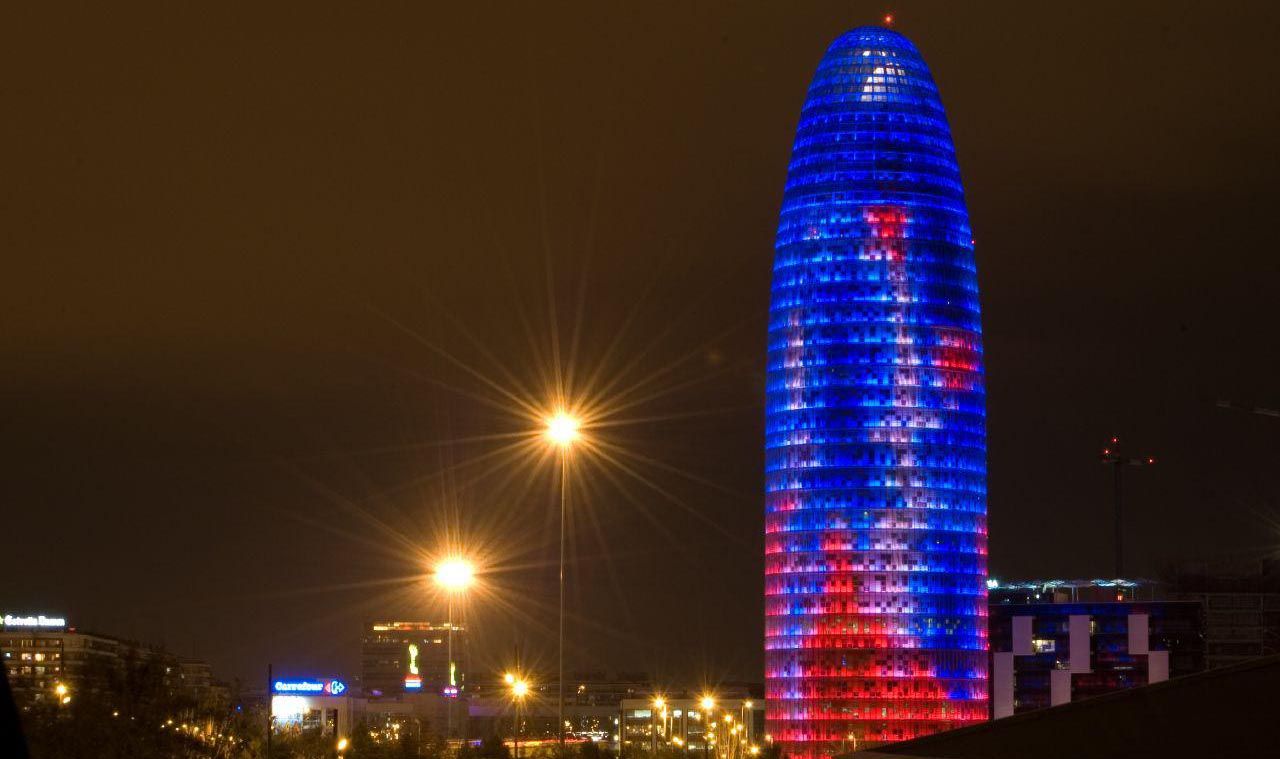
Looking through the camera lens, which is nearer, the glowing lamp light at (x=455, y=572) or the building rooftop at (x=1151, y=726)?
the building rooftop at (x=1151, y=726)

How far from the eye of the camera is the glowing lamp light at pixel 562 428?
103 meters

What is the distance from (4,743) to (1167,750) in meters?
30.6

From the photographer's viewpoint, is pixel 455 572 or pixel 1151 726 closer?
pixel 1151 726

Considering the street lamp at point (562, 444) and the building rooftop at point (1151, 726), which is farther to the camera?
the street lamp at point (562, 444)

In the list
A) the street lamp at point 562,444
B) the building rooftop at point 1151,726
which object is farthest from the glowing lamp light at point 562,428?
the building rooftop at point 1151,726

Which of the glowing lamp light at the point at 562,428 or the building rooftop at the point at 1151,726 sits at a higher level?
the glowing lamp light at the point at 562,428

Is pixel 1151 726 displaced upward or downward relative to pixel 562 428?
downward

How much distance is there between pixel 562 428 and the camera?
342 ft

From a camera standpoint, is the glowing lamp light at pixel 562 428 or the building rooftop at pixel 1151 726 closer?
the building rooftop at pixel 1151 726

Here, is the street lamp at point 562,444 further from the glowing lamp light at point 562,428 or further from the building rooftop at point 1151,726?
the building rooftop at point 1151,726

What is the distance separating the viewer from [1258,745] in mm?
50125

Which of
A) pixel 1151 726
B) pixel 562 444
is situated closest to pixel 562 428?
pixel 562 444

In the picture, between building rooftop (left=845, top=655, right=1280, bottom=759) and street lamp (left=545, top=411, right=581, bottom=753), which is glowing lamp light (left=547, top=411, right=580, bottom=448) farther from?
building rooftop (left=845, top=655, right=1280, bottom=759)

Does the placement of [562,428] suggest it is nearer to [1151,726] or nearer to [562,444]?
[562,444]
